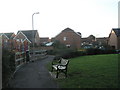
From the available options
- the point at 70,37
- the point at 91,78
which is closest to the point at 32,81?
the point at 91,78

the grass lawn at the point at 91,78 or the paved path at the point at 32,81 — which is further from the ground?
the grass lawn at the point at 91,78

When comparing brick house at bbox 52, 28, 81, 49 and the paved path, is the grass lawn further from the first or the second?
brick house at bbox 52, 28, 81, 49

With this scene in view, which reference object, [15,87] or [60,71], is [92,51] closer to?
[60,71]

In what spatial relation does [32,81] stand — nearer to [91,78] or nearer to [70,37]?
[91,78]

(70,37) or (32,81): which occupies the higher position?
(70,37)

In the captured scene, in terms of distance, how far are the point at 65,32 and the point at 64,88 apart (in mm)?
41335

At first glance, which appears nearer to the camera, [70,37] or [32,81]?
[32,81]

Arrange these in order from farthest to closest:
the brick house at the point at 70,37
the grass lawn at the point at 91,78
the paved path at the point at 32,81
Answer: the brick house at the point at 70,37 < the paved path at the point at 32,81 < the grass lawn at the point at 91,78

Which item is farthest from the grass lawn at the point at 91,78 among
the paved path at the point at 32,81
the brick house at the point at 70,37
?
the brick house at the point at 70,37

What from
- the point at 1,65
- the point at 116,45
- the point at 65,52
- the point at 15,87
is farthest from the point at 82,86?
the point at 116,45

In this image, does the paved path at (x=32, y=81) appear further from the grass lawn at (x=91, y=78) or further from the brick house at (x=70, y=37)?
the brick house at (x=70, y=37)

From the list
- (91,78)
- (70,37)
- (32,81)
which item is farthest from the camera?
(70,37)

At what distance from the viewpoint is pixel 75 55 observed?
79.1 feet

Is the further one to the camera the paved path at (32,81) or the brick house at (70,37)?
the brick house at (70,37)
